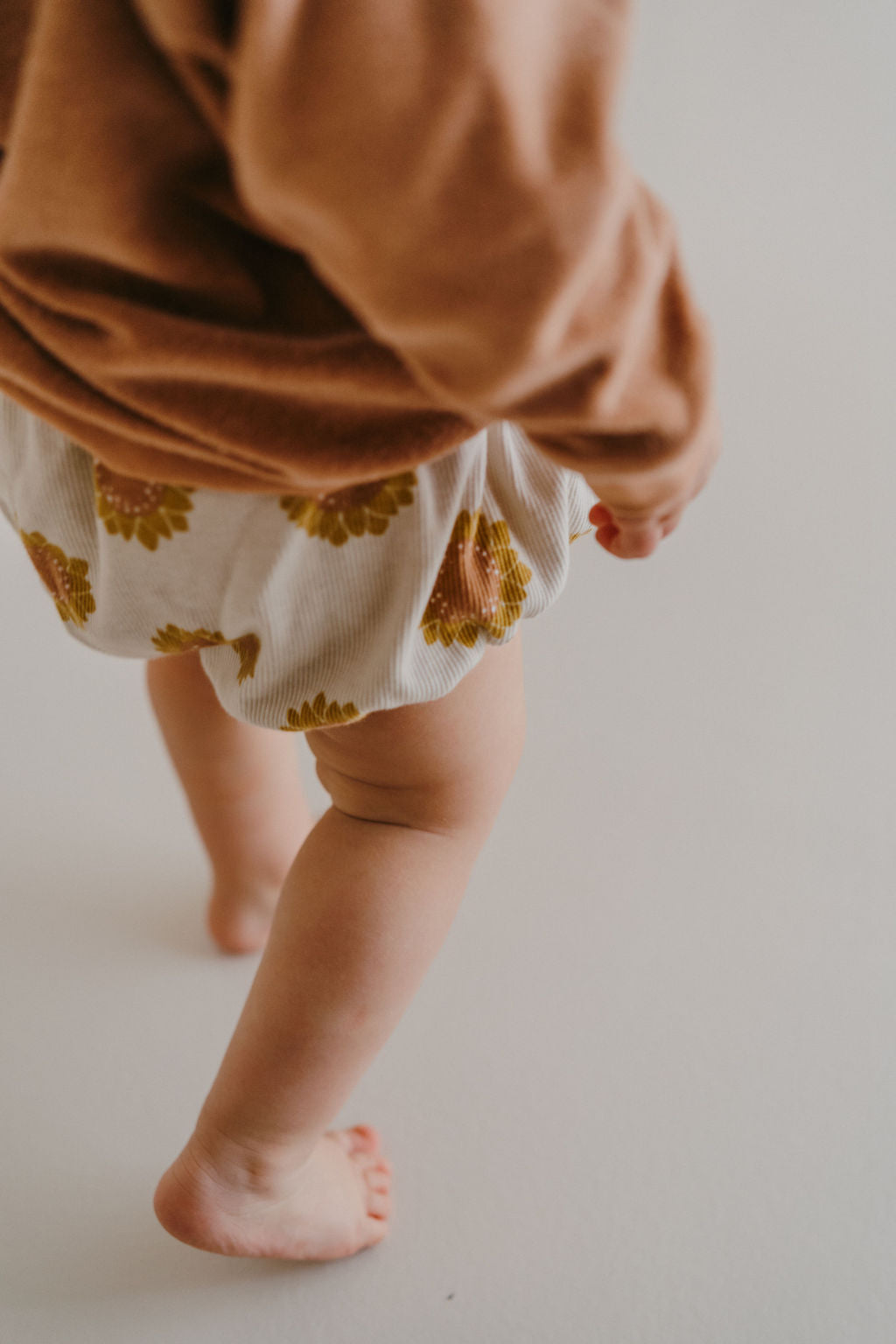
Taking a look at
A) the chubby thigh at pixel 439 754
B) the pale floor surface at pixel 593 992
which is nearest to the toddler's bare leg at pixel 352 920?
the chubby thigh at pixel 439 754

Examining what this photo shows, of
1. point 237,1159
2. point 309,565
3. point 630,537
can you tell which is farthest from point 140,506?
point 237,1159

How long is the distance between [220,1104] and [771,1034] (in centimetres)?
33

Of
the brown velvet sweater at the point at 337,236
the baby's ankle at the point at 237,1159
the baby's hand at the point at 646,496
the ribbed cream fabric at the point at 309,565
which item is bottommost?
the baby's ankle at the point at 237,1159

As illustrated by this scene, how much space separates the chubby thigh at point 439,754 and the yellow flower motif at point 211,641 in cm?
5

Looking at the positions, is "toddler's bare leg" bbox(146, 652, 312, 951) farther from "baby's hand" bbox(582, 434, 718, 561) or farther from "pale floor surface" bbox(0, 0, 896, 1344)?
"baby's hand" bbox(582, 434, 718, 561)

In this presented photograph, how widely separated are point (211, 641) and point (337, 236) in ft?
0.69

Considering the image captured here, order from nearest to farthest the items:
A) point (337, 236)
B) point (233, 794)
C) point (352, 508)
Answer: point (337, 236) → point (352, 508) → point (233, 794)

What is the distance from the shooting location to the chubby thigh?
1.57 feet

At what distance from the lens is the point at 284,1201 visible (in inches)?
22.9

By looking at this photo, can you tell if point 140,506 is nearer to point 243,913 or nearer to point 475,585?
point 475,585

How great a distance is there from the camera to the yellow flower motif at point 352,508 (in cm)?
41

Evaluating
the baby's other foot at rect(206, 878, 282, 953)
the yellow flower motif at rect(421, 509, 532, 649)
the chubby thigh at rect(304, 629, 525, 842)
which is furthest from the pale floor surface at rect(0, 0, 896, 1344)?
the yellow flower motif at rect(421, 509, 532, 649)

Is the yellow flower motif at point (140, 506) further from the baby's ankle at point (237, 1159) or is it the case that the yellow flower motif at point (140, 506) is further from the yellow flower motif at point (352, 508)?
the baby's ankle at point (237, 1159)

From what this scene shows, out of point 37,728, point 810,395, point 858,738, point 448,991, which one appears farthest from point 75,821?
point 810,395
